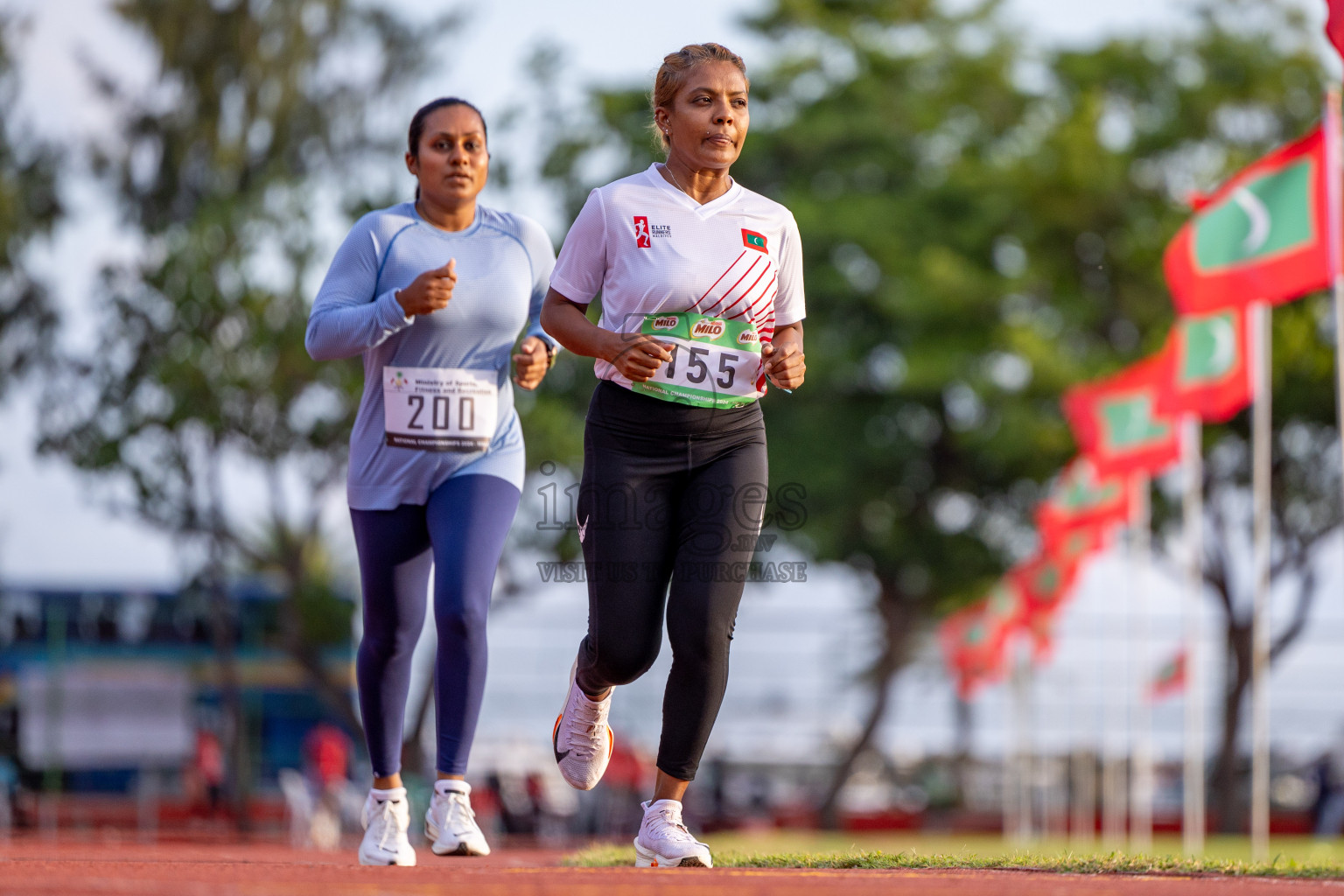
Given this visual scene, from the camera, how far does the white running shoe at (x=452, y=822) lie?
5.48 meters

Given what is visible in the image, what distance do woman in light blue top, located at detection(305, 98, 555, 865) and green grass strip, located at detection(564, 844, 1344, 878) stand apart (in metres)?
1.02

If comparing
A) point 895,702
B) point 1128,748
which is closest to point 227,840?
point 895,702

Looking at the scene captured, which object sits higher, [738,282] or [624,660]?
[738,282]

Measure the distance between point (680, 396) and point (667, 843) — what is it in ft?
4.25

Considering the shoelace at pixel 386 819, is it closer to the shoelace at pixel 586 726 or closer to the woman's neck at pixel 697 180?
the shoelace at pixel 586 726

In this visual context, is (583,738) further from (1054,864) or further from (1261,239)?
(1261,239)

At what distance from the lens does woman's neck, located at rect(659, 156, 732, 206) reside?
5.17 meters

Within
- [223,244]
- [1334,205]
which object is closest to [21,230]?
[223,244]

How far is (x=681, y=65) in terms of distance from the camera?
16.8ft

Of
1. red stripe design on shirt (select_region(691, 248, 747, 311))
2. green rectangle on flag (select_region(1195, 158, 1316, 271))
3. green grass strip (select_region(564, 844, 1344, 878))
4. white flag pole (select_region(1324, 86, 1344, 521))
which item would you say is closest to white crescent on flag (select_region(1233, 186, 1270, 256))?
green rectangle on flag (select_region(1195, 158, 1316, 271))

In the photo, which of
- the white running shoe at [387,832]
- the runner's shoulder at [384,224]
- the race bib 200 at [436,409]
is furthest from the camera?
the runner's shoulder at [384,224]

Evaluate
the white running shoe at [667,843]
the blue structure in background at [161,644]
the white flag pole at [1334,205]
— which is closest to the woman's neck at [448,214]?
the white running shoe at [667,843]

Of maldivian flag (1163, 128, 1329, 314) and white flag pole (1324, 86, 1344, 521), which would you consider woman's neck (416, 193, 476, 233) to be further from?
maldivian flag (1163, 128, 1329, 314)

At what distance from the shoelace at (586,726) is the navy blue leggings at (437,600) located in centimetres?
40
